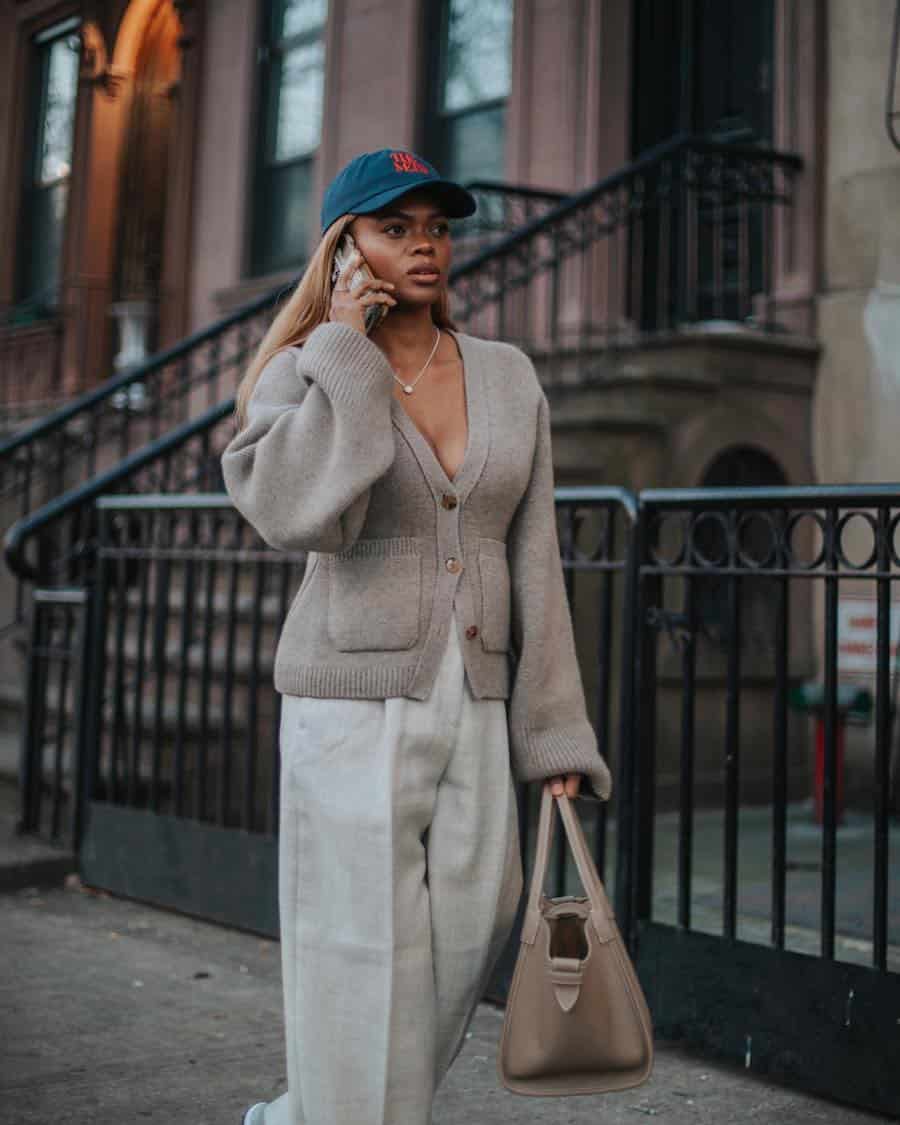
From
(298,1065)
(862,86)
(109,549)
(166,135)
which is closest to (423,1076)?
(298,1065)

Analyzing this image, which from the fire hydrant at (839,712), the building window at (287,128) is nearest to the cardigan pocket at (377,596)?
the fire hydrant at (839,712)

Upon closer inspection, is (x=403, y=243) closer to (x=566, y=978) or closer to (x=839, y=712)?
(x=566, y=978)

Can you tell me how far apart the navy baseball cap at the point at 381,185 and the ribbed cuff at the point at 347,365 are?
24 cm

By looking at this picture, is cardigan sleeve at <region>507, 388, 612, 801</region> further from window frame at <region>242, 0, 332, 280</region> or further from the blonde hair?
window frame at <region>242, 0, 332, 280</region>

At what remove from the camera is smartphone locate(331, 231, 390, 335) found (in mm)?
2953

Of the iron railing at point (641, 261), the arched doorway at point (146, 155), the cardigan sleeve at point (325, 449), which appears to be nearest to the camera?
the cardigan sleeve at point (325, 449)

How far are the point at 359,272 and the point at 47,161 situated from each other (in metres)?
13.6

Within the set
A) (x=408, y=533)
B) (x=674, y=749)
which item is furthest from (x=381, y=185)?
(x=674, y=749)

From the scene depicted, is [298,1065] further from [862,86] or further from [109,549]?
[862,86]

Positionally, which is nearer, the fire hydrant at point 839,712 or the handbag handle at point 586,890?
the handbag handle at point 586,890

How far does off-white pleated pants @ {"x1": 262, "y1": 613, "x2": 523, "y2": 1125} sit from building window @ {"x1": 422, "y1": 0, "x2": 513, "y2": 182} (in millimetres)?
8302

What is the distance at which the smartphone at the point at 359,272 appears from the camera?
116 inches

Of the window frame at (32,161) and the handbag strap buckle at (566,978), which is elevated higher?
the window frame at (32,161)

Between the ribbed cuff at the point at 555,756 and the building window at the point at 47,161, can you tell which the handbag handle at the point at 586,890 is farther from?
the building window at the point at 47,161
